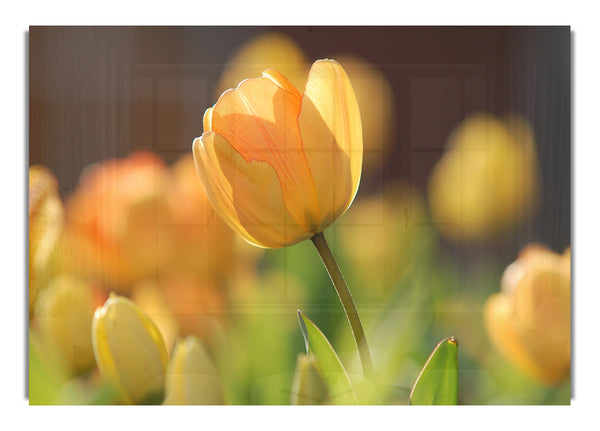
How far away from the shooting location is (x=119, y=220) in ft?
6.55

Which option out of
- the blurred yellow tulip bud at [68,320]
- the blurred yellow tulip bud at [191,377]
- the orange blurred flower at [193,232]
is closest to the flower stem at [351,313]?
the orange blurred flower at [193,232]

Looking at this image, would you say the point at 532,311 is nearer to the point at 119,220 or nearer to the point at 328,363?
the point at 328,363

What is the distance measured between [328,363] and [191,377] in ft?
1.45

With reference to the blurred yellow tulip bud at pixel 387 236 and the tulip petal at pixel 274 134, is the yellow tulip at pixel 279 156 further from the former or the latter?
the blurred yellow tulip bud at pixel 387 236

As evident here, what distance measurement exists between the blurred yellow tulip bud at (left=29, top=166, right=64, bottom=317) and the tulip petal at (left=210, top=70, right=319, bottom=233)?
2.02 ft

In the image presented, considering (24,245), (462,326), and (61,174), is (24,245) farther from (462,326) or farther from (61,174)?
(462,326)

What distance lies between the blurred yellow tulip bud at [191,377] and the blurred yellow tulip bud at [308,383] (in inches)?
10.1

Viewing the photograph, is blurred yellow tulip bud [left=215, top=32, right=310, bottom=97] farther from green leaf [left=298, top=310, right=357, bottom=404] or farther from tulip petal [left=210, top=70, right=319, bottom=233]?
green leaf [left=298, top=310, right=357, bottom=404]

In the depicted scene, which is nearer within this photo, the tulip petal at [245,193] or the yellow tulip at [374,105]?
the tulip petal at [245,193]

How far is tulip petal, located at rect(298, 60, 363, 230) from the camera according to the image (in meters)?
1.82

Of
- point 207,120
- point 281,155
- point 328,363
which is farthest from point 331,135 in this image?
point 328,363

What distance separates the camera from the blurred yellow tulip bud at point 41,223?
201cm

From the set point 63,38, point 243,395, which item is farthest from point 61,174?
point 243,395

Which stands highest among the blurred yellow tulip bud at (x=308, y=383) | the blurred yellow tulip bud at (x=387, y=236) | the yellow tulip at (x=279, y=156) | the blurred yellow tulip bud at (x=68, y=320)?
the yellow tulip at (x=279, y=156)
